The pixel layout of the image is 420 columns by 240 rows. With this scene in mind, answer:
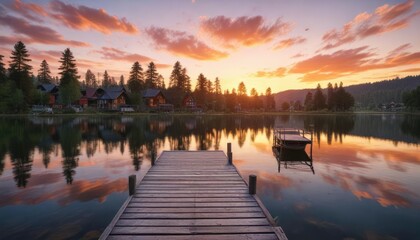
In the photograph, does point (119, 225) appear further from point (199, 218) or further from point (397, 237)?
point (397, 237)

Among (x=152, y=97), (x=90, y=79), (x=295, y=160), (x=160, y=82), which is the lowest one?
(x=295, y=160)

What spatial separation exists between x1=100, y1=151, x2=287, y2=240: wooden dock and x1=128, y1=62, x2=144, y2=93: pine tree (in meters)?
88.8

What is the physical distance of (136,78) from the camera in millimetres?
96000

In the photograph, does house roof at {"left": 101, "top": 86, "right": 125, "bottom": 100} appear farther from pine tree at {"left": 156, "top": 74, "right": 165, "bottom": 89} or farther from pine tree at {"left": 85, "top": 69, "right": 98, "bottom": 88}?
pine tree at {"left": 85, "top": 69, "right": 98, "bottom": 88}

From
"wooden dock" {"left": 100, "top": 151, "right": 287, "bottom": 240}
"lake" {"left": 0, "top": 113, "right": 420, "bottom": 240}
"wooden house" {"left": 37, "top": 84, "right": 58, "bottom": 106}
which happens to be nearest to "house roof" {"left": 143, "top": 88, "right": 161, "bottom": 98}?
"wooden house" {"left": 37, "top": 84, "right": 58, "bottom": 106}

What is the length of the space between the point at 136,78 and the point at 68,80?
23967 millimetres

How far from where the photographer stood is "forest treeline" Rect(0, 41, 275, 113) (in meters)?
69.0

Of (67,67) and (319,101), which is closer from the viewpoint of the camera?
(67,67)

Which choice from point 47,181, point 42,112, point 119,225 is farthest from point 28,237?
point 42,112

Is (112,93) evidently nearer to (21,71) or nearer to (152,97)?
(152,97)

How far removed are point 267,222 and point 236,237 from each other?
1303mm

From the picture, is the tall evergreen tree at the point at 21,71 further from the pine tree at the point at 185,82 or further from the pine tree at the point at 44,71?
the pine tree at the point at 185,82

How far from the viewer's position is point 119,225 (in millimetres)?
7148

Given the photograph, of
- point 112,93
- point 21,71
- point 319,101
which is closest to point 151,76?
point 112,93
